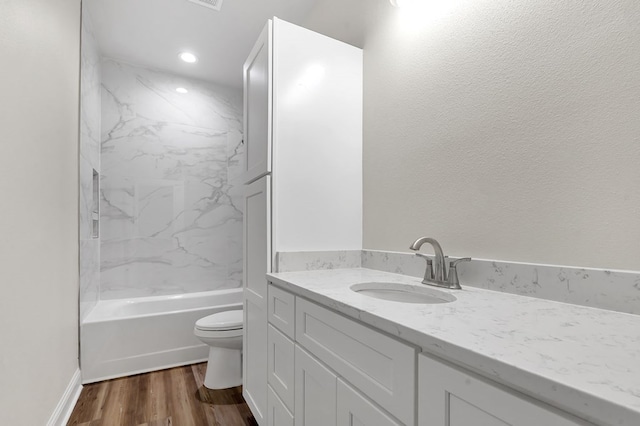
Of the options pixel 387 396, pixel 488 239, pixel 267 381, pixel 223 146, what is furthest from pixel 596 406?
pixel 223 146

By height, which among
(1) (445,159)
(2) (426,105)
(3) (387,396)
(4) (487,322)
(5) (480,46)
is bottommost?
(3) (387,396)

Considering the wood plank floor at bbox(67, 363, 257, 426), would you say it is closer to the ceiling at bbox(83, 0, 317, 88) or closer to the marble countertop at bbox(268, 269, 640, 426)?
the marble countertop at bbox(268, 269, 640, 426)

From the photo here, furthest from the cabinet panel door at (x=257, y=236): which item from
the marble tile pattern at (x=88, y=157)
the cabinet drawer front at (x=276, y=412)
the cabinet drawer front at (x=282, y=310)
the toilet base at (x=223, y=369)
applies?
the marble tile pattern at (x=88, y=157)

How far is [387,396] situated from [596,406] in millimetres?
406

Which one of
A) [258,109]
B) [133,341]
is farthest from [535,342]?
[133,341]

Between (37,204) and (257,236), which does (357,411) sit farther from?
(37,204)

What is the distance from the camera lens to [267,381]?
4.51ft

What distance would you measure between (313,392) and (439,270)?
0.61 meters

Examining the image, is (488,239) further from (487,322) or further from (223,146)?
(223,146)

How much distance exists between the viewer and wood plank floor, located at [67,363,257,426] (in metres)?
1.66

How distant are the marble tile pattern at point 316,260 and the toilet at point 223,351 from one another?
897 mm

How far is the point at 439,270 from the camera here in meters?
1.10

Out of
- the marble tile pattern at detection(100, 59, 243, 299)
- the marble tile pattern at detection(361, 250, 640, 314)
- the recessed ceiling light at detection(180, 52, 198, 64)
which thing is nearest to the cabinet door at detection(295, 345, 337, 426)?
the marble tile pattern at detection(361, 250, 640, 314)

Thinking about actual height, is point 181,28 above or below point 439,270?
above
